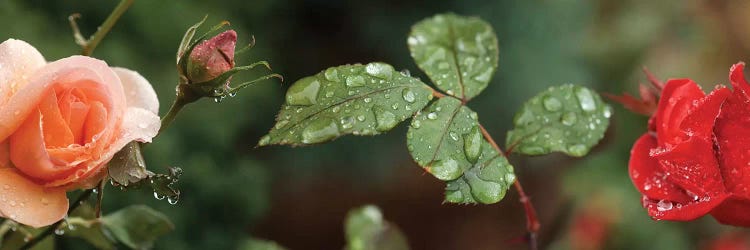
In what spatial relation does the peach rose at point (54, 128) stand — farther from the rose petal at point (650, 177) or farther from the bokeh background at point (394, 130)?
the bokeh background at point (394, 130)

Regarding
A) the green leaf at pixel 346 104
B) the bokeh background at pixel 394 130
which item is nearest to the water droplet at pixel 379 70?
the green leaf at pixel 346 104

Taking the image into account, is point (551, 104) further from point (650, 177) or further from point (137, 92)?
point (137, 92)

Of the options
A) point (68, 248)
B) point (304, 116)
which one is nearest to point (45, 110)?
point (304, 116)

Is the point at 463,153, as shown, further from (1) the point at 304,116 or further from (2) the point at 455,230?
(2) the point at 455,230

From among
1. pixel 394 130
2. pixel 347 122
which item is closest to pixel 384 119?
pixel 347 122

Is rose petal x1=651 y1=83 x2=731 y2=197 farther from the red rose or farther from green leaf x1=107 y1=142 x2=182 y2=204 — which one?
green leaf x1=107 y1=142 x2=182 y2=204

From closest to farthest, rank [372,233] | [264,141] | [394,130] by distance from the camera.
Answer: [264,141] → [372,233] → [394,130]
